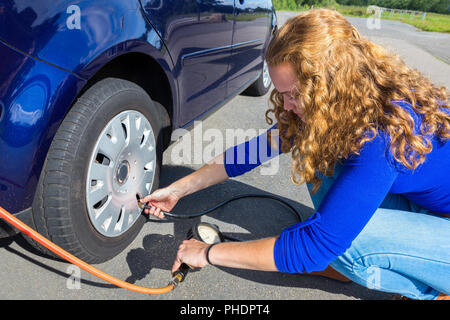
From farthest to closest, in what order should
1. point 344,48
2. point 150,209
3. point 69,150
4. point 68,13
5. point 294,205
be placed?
point 294,205 → point 150,209 → point 69,150 → point 68,13 → point 344,48

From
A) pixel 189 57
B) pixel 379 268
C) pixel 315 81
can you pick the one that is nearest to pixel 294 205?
pixel 379 268

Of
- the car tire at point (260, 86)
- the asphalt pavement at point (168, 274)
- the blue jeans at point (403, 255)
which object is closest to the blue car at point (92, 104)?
the asphalt pavement at point (168, 274)

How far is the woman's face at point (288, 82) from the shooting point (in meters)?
1.08

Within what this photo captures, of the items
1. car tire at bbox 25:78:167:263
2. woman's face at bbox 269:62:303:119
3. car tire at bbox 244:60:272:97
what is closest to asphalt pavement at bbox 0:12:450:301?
car tire at bbox 25:78:167:263

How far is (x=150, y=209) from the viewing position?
1714mm

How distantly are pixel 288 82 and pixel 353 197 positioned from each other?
408mm

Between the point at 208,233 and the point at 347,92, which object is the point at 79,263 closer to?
the point at 208,233

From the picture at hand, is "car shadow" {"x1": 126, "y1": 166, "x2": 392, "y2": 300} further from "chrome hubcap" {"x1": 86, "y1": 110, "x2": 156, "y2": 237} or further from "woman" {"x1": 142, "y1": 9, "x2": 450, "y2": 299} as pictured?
"woman" {"x1": 142, "y1": 9, "x2": 450, "y2": 299}

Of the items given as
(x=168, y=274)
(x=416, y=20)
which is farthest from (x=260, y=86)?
(x=416, y=20)

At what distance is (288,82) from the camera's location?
1.11 m

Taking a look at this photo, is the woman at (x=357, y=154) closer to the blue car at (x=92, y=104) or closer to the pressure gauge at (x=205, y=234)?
the pressure gauge at (x=205, y=234)

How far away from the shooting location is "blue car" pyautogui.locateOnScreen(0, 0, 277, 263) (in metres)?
1.10

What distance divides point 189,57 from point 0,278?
134cm
